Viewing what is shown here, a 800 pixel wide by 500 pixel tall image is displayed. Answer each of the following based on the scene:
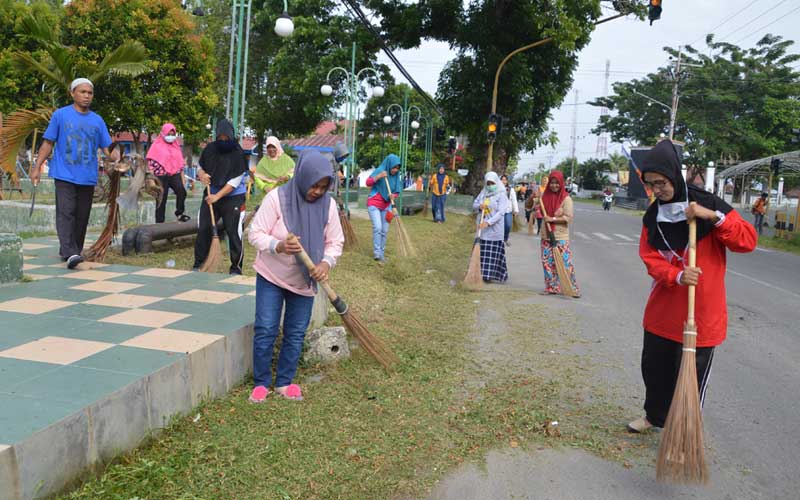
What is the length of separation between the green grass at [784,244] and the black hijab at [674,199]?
17.6m

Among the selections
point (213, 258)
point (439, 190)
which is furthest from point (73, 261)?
point (439, 190)

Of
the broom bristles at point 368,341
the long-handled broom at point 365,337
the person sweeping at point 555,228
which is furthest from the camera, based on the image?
the person sweeping at point 555,228

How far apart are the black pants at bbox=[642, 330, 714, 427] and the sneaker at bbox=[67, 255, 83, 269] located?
5.01 m

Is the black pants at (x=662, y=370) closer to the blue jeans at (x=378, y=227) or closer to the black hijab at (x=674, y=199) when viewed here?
the black hijab at (x=674, y=199)

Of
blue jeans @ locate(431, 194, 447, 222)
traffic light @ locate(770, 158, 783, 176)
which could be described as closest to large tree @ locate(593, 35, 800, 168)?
traffic light @ locate(770, 158, 783, 176)

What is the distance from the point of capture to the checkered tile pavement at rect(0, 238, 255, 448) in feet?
9.45

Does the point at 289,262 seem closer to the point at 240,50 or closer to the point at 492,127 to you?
the point at 240,50

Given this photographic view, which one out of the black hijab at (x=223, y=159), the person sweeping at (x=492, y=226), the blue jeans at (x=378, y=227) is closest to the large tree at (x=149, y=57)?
the blue jeans at (x=378, y=227)

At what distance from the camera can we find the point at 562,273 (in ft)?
27.1

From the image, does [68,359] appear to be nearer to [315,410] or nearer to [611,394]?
[315,410]

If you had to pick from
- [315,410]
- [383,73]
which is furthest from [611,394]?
[383,73]

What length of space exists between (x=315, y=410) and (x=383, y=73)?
22978mm

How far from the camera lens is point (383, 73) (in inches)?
1001

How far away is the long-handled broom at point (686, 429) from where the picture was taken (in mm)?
3074
